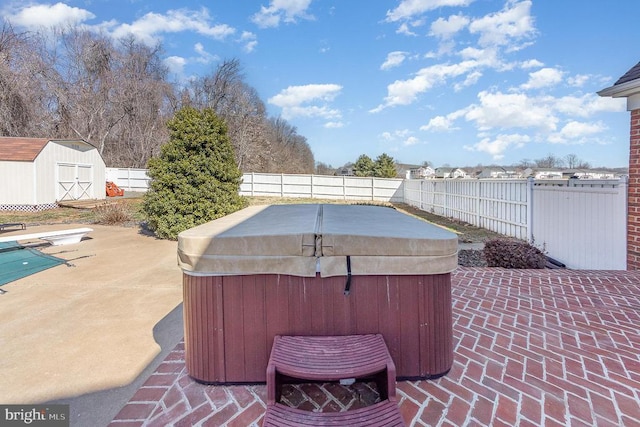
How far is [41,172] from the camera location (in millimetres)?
13391

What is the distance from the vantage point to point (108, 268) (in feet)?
17.2

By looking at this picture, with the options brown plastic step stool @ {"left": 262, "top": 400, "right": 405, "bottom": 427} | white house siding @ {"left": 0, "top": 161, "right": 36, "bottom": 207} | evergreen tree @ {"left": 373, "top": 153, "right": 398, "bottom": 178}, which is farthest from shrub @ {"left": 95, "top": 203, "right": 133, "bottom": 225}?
evergreen tree @ {"left": 373, "top": 153, "right": 398, "bottom": 178}

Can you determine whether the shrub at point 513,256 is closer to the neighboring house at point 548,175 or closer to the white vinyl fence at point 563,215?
the white vinyl fence at point 563,215

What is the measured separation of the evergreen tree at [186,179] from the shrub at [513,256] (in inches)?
236

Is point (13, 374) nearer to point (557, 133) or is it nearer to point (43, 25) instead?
point (557, 133)

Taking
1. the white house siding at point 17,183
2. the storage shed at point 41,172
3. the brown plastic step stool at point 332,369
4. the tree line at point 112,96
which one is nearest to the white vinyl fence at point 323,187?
the tree line at point 112,96

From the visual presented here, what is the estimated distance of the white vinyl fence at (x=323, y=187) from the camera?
66.8 feet

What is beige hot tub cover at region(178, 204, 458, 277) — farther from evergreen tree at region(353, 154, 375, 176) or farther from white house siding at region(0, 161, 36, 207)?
evergreen tree at region(353, 154, 375, 176)

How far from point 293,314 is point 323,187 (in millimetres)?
18708

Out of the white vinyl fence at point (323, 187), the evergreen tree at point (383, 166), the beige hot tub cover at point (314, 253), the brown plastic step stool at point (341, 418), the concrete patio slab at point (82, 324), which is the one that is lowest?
the concrete patio slab at point (82, 324)

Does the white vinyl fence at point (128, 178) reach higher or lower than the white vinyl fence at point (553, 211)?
higher

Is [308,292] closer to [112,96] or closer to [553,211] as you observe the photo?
[553,211]

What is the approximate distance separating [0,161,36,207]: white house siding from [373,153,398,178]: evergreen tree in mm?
22887

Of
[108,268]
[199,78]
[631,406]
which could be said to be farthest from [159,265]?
[199,78]
